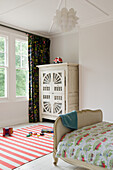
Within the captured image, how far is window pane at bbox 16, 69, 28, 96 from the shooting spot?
546 cm

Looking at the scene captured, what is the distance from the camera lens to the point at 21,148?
330 cm

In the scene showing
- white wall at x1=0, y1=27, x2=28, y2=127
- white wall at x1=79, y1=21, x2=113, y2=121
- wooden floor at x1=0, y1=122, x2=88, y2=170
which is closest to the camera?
wooden floor at x1=0, y1=122, x2=88, y2=170

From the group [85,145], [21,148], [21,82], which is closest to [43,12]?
[21,82]

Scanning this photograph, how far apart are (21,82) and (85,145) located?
12.2 ft

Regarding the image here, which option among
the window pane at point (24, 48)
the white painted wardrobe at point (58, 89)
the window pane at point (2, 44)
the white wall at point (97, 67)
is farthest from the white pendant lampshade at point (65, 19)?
the window pane at point (24, 48)

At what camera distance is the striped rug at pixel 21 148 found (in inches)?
107

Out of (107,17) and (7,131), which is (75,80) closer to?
Result: (107,17)

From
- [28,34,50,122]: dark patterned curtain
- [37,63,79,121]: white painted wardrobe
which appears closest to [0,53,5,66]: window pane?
[28,34,50,122]: dark patterned curtain

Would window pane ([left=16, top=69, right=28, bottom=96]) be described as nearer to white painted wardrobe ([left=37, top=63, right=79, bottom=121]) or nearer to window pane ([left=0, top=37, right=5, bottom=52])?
white painted wardrobe ([left=37, top=63, right=79, bottom=121])

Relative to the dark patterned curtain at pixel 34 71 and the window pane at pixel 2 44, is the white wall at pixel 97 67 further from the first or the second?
the window pane at pixel 2 44

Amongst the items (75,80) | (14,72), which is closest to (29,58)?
(14,72)

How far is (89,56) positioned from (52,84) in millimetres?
1297

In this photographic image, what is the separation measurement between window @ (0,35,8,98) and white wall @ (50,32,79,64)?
1.70 m

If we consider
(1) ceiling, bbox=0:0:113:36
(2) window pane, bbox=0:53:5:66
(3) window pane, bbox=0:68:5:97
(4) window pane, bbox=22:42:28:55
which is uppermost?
(1) ceiling, bbox=0:0:113:36
